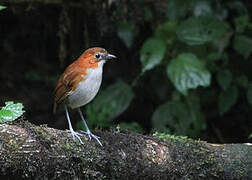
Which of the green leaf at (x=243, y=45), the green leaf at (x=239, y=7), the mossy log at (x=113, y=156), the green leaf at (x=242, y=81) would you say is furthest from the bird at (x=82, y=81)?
the green leaf at (x=239, y=7)

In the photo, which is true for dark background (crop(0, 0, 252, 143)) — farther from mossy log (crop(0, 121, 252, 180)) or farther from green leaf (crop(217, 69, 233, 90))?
mossy log (crop(0, 121, 252, 180))

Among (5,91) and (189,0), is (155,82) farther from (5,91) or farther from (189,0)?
(5,91)

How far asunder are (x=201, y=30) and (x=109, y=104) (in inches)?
54.2

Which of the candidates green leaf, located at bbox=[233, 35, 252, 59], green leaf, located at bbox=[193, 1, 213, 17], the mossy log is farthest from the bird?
green leaf, located at bbox=[233, 35, 252, 59]

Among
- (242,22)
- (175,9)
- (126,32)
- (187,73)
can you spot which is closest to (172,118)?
(187,73)

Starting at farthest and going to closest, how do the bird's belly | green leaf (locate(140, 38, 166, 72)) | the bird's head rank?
green leaf (locate(140, 38, 166, 72))
the bird's head
the bird's belly

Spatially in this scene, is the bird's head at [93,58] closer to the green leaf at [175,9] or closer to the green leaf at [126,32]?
the green leaf at [126,32]

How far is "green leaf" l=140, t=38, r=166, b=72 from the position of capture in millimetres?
4570

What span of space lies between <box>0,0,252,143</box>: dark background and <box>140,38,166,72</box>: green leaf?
422mm

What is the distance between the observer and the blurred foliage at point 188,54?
469cm

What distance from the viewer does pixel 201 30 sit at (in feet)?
15.4

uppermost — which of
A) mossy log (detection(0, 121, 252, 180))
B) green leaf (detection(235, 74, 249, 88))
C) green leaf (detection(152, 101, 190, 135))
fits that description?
mossy log (detection(0, 121, 252, 180))

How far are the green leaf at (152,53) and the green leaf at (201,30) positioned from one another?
0.25 meters

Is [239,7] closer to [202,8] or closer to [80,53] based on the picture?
[202,8]
